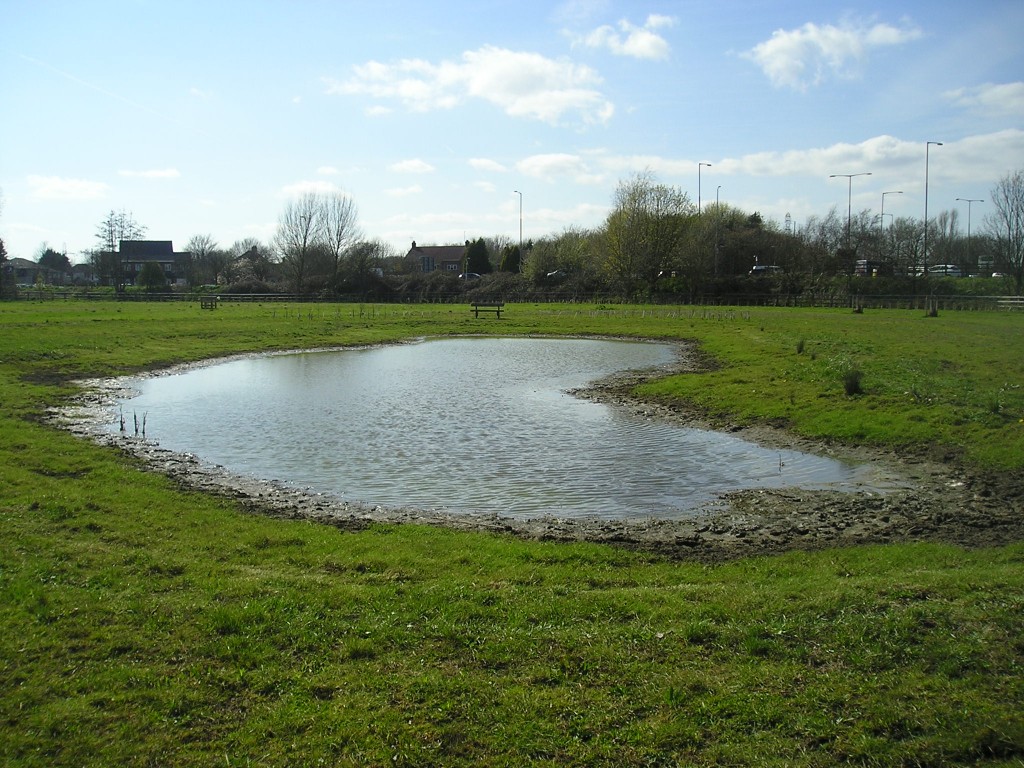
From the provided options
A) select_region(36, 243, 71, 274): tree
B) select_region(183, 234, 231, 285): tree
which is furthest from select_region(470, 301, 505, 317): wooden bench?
select_region(36, 243, 71, 274): tree

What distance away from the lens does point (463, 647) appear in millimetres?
6965

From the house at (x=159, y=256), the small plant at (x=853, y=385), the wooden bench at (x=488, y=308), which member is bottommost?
the small plant at (x=853, y=385)

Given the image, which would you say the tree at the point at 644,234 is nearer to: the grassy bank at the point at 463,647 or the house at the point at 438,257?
the house at the point at 438,257

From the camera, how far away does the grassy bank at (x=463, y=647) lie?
5414 millimetres

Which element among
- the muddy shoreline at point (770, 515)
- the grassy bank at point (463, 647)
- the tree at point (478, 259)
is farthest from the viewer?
the tree at point (478, 259)

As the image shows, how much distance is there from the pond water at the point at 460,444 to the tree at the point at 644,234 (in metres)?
64.5

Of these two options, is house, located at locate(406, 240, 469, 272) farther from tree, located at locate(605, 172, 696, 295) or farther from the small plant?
the small plant

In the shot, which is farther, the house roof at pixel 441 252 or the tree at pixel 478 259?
the house roof at pixel 441 252

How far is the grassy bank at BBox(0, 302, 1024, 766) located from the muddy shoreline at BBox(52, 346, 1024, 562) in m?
0.78

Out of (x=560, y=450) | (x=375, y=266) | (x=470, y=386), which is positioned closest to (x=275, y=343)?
(x=470, y=386)

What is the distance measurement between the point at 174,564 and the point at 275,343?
38.8 meters

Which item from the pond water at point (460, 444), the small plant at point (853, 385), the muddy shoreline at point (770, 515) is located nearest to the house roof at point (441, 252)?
the pond water at point (460, 444)

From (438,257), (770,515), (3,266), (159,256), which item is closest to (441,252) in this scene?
(438,257)

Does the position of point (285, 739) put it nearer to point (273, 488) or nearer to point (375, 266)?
point (273, 488)
